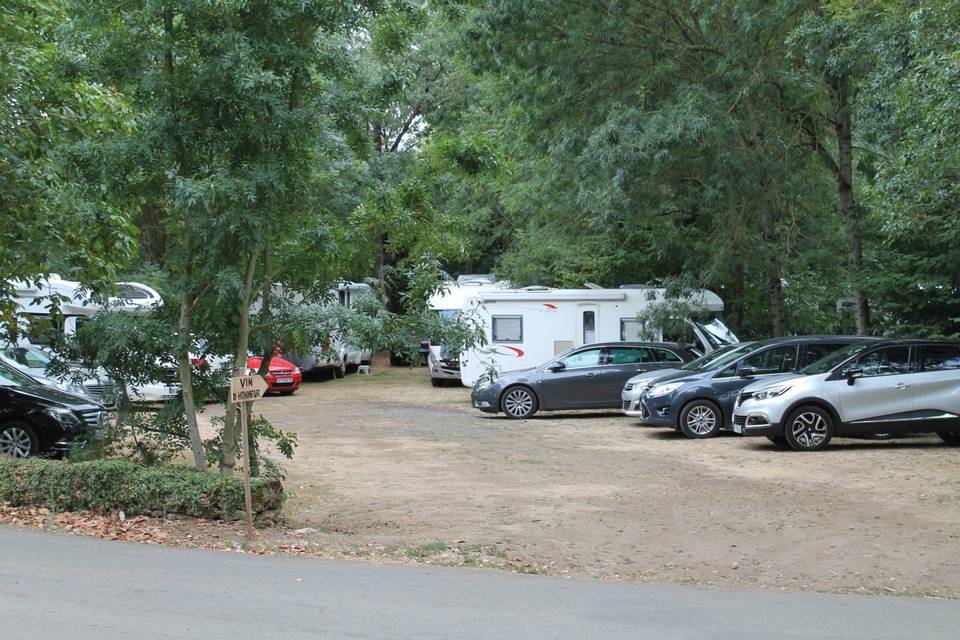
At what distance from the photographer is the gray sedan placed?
20.2m

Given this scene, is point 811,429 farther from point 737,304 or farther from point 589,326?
point 737,304

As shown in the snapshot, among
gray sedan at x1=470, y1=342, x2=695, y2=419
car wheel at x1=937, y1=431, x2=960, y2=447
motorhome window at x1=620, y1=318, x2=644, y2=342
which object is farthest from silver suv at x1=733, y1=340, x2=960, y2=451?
motorhome window at x1=620, y1=318, x2=644, y2=342

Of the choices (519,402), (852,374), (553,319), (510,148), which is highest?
(510,148)

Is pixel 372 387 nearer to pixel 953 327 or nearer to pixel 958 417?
pixel 953 327

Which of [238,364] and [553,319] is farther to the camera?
[553,319]

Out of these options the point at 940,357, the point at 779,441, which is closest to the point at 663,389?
the point at 779,441

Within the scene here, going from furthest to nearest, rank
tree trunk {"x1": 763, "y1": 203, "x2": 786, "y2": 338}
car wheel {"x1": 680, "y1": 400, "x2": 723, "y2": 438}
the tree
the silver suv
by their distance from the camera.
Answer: tree trunk {"x1": 763, "y1": 203, "x2": 786, "y2": 338}
car wheel {"x1": 680, "y1": 400, "x2": 723, "y2": 438}
the silver suv
the tree

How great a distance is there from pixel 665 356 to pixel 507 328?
17.4 ft

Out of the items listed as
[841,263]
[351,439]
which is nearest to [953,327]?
[841,263]

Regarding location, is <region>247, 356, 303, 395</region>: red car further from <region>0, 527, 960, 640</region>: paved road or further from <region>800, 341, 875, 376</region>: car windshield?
<region>0, 527, 960, 640</region>: paved road

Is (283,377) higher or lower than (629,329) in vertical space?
lower

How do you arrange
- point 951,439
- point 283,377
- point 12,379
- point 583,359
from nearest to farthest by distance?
point 12,379, point 951,439, point 583,359, point 283,377

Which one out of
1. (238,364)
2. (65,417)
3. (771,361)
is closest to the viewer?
(238,364)

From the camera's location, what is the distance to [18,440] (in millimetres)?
13359
